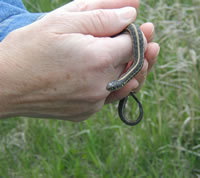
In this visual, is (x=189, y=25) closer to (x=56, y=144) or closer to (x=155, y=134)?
(x=155, y=134)

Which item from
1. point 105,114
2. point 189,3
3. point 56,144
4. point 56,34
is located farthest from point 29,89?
point 189,3

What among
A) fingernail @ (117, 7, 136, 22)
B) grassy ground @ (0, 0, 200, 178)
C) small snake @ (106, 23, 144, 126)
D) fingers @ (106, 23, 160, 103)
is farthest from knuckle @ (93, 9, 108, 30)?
grassy ground @ (0, 0, 200, 178)

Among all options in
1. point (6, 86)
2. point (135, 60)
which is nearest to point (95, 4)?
point (135, 60)

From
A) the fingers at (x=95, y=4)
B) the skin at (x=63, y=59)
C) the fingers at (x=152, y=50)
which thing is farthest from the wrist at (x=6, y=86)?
the fingers at (x=152, y=50)

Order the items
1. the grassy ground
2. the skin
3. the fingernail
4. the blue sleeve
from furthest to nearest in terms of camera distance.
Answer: the grassy ground → the blue sleeve → the fingernail → the skin

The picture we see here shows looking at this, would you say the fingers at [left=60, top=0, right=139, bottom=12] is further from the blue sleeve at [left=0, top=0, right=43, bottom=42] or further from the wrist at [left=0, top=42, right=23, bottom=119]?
the wrist at [left=0, top=42, right=23, bottom=119]
